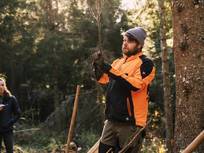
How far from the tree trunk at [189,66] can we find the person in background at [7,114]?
367 cm

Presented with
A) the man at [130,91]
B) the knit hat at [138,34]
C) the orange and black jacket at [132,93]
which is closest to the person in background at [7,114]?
the man at [130,91]

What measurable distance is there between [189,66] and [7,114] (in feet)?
13.3

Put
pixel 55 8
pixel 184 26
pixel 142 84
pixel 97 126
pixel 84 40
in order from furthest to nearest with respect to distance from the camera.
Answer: pixel 55 8 → pixel 84 40 → pixel 97 126 → pixel 184 26 → pixel 142 84

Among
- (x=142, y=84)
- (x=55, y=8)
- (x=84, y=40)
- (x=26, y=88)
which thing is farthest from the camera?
(x=55, y=8)

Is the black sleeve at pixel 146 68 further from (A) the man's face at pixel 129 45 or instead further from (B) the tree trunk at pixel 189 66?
(B) the tree trunk at pixel 189 66

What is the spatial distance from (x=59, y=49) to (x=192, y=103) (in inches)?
851

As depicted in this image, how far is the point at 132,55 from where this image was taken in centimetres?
555

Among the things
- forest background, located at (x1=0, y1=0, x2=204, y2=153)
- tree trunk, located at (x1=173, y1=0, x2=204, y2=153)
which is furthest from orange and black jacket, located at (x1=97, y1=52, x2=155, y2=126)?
forest background, located at (x1=0, y1=0, x2=204, y2=153)

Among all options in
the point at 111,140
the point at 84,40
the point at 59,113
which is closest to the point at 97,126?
the point at 59,113

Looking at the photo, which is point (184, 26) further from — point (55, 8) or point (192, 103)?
point (55, 8)

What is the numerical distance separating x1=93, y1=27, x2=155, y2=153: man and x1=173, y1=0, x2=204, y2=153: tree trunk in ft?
5.56

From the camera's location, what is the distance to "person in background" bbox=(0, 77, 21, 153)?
32.0 ft

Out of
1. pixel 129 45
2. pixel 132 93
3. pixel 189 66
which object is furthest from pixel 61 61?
pixel 132 93

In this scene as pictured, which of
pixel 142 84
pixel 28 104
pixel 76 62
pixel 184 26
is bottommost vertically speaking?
pixel 28 104
